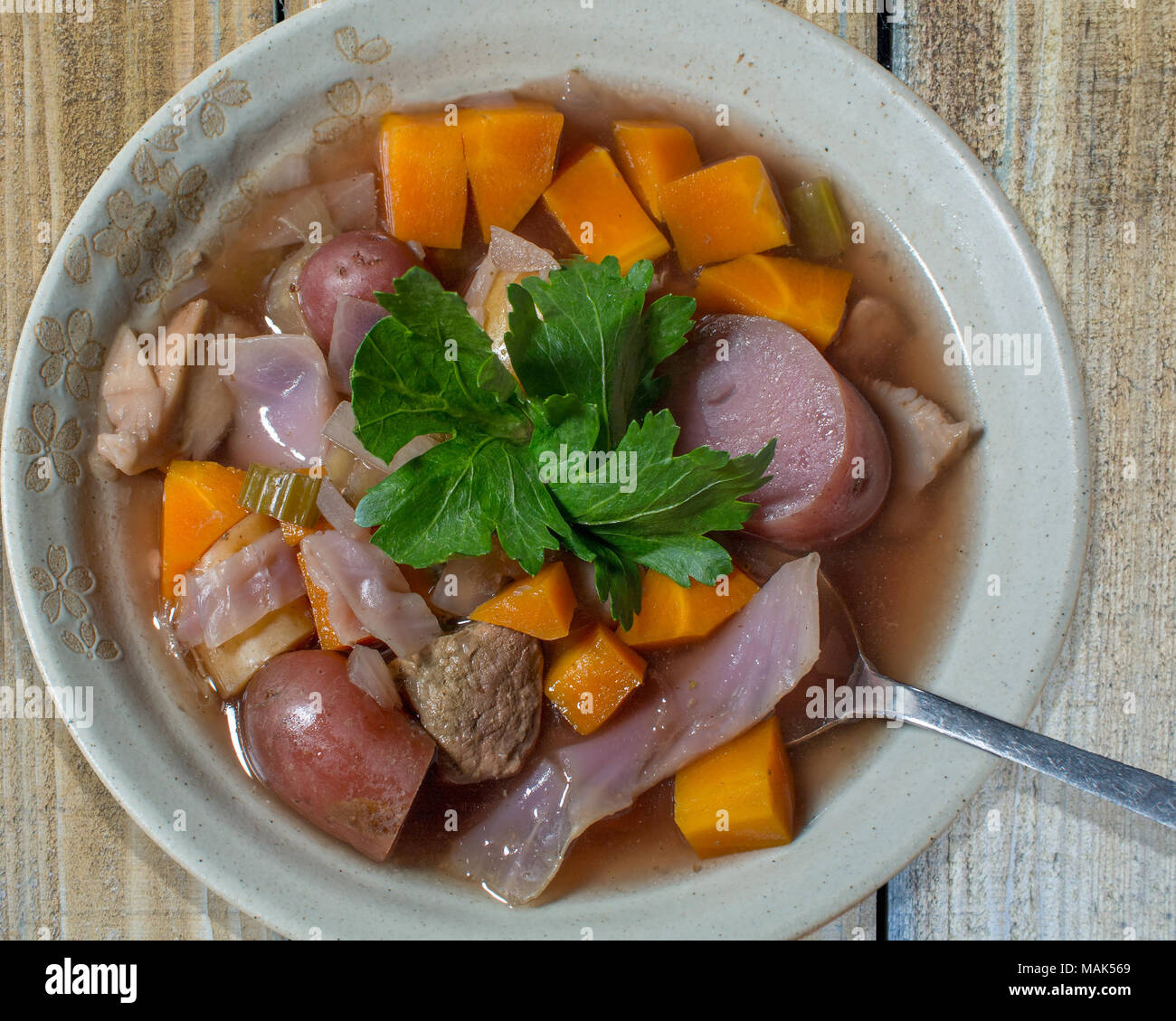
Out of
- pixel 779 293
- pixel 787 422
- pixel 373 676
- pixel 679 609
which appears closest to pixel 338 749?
pixel 373 676

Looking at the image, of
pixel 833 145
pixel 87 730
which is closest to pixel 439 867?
pixel 87 730

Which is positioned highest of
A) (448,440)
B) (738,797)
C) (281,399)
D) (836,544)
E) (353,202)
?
(353,202)

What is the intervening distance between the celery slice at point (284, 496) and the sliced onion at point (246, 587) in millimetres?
56

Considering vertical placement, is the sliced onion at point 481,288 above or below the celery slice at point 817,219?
below

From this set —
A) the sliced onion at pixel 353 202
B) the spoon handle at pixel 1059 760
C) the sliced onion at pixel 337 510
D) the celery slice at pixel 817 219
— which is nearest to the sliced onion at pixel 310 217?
the sliced onion at pixel 353 202

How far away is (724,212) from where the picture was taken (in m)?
1.95

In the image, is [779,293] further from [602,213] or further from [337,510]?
[337,510]

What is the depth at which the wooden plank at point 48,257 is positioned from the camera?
205 cm

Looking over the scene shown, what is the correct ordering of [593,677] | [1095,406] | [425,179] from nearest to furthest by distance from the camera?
[593,677] < [425,179] < [1095,406]

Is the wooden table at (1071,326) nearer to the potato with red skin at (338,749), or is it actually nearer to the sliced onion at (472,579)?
the potato with red skin at (338,749)

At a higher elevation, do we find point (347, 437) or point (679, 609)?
point (347, 437)

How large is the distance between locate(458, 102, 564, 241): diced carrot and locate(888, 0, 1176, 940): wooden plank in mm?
947

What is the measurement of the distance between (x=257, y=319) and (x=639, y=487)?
1.10 meters

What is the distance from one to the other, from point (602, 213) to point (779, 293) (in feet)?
1.50
